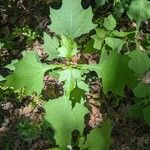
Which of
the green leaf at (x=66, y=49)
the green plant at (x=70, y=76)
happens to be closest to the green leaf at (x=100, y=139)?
the green plant at (x=70, y=76)

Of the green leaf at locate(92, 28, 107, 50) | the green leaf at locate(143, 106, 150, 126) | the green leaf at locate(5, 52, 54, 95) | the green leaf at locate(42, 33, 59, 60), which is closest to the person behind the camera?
the green leaf at locate(5, 52, 54, 95)

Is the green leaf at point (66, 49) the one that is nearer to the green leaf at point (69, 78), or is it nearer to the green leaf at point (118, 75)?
the green leaf at point (69, 78)

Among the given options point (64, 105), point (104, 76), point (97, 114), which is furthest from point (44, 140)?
point (104, 76)

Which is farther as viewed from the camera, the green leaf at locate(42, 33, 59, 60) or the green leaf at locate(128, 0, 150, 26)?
the green leaf at locate(128, 0, 150, 26)

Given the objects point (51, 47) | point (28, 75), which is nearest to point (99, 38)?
point (51, 47)

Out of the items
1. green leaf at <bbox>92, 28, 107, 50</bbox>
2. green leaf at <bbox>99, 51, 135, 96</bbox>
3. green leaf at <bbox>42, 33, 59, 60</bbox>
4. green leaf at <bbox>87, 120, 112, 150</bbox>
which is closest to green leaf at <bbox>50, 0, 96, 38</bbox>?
green leaf at <bbox>42, 33, 59, 60</bbox>

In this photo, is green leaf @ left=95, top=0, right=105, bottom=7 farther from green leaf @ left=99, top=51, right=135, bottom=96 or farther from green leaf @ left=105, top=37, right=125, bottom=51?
green leaf @ left=99, top=51, right=135, bottom=96

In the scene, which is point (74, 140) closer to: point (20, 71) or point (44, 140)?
point (44, 140)
